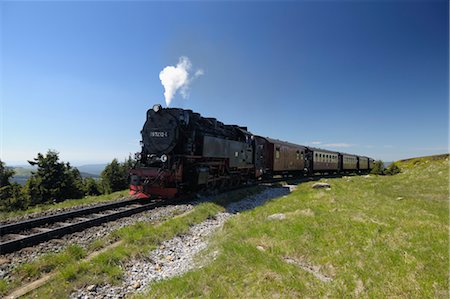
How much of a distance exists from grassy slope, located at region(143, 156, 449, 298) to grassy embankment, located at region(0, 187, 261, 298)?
1237 millimetres

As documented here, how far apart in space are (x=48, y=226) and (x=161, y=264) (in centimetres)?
429

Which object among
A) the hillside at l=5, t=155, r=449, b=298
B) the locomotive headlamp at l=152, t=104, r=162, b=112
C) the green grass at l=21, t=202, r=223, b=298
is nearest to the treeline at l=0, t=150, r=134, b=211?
the locomotive headlamp at l=152, t=104, r=162, b=112

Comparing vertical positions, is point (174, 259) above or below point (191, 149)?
below

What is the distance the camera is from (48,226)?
780 cm

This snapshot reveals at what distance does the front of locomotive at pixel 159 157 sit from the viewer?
39.8 feet

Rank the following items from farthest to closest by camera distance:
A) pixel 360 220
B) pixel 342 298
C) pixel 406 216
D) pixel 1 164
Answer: pixel 1 164 → pixel 406 216 → pixel 360 220 → pixel 342 298

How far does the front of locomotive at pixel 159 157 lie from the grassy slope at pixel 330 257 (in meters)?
4.30

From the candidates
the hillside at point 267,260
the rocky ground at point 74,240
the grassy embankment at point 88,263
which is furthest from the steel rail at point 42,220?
the grassy embankment at point 88,263

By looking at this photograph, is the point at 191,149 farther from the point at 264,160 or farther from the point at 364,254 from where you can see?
the point at 264,160

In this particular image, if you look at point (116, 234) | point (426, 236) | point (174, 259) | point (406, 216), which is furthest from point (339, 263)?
point (116, 234)

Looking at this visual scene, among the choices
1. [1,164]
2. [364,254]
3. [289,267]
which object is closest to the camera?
[289,267]

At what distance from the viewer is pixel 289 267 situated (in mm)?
5238

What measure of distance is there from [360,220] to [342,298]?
439 cm

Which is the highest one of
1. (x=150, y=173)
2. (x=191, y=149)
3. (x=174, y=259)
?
(x=191, y=149)
